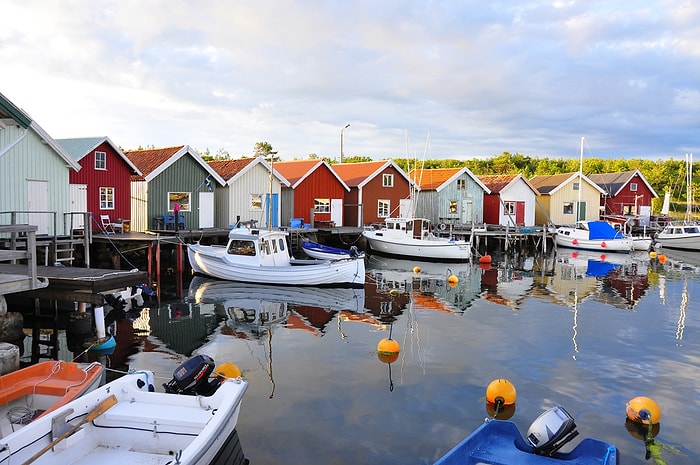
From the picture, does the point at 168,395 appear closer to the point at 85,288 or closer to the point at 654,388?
the point at 85,288

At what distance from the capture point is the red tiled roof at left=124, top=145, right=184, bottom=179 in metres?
29.4

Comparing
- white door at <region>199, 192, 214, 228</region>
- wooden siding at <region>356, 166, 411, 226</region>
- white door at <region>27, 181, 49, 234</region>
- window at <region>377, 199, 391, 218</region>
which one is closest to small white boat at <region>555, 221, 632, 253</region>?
wooden siding at <region>356, 166, 411, 226</region>

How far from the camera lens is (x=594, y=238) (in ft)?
136

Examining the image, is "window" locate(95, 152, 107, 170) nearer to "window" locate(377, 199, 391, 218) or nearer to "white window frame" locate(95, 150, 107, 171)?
"white window frame" locate(95, 150, 107, 171)

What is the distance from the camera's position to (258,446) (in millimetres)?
8711

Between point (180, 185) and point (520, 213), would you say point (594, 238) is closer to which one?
point (520, 213)

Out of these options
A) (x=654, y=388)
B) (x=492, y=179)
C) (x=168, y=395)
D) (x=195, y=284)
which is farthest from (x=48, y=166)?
(x=492, y=179)

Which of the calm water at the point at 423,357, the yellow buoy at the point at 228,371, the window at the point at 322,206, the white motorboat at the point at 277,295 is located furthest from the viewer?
the window at the point at 322,206

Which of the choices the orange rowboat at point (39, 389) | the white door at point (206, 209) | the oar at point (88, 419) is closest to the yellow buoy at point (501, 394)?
the oar at point (88, 419)

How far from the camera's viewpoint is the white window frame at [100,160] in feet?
87.6

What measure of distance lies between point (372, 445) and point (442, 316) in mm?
9836

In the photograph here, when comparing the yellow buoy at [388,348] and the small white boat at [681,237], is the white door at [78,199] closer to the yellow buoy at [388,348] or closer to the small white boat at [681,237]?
the yellow buoy at [388,348]

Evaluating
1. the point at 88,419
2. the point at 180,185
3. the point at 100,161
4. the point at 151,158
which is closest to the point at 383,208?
the point at 180,185

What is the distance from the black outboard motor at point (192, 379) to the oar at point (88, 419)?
1.21m
